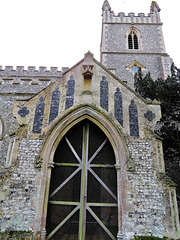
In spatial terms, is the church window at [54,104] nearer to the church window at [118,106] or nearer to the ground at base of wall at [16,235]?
the church window at [118,106]

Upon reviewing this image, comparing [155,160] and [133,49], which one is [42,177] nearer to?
[155,160]

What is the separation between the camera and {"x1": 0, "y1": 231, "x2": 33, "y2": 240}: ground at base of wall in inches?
214

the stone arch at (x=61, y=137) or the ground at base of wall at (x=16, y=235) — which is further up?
the stone arch at (x=61, y=137)

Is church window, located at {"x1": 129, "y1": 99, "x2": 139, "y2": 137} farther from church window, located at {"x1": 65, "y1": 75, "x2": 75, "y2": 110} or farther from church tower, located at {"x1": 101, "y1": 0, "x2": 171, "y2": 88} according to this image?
church tower, located at {"x1": 101, "y1": 0, "x2": 171, "y2": 88}

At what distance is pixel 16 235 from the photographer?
5.48 meters

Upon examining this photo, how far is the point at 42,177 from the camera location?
6.21 meters

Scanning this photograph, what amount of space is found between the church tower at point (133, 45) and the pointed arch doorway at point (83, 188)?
38.3ft

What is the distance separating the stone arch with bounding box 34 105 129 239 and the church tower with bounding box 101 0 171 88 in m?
11.5

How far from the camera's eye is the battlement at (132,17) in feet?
72.8

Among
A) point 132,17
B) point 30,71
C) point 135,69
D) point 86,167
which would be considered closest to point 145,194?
point 86,167

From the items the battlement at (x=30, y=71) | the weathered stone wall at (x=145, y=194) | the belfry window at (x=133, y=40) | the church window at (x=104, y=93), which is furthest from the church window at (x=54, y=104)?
A: the belfry window at (x=133, y=40)

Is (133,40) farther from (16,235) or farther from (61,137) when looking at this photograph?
(16,235)

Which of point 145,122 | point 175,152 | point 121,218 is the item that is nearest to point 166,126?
point 175,152

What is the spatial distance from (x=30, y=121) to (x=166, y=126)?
6198 millimetres
